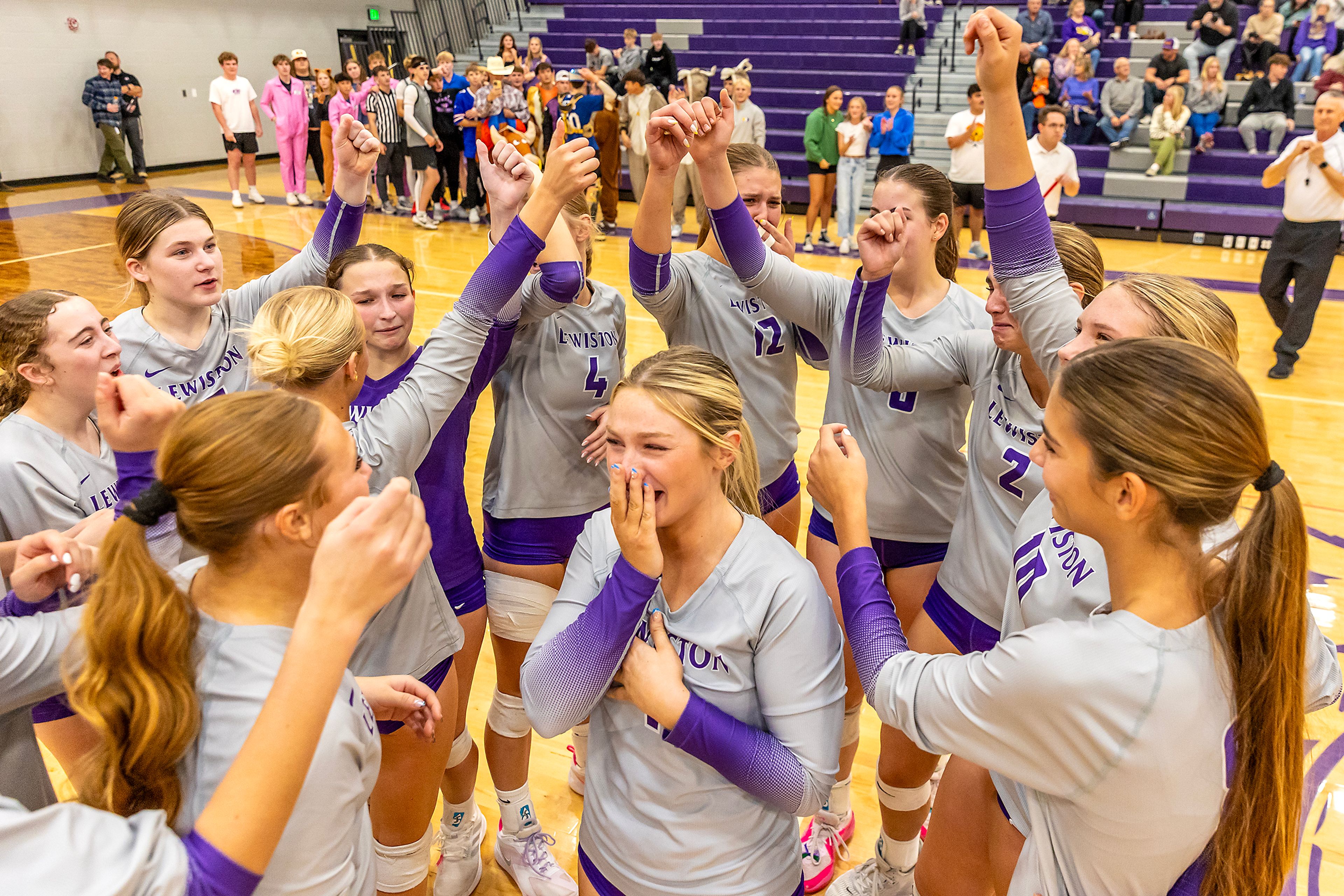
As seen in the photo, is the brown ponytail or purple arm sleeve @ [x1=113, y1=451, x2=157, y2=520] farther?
purple arm sleeve @ [x1=113, y1=451, x2=157, y2=520]

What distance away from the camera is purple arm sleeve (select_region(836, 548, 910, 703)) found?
153 centimetres

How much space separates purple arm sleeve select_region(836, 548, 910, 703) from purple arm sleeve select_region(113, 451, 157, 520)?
1.26 metres

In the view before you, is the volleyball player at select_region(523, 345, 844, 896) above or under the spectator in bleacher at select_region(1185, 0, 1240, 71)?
under

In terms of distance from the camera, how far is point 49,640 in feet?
4.72

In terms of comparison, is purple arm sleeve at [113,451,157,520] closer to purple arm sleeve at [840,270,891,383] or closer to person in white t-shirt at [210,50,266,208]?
purple arm sleeve at [840,270,891,383]

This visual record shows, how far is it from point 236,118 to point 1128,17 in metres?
12.5

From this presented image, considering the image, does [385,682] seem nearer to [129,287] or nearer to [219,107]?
[129,287]

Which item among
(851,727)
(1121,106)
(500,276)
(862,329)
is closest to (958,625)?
(851,727)

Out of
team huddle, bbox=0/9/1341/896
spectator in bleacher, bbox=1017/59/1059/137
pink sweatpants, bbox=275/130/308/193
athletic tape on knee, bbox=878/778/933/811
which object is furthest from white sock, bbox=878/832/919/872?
pink sweatpants, bbox=275/130/308/193

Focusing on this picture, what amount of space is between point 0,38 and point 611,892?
16312 mm

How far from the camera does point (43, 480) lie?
7.10 feet

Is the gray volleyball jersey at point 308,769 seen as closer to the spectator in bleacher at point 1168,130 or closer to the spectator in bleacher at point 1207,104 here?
the spectator in bleacher at point 1168,130

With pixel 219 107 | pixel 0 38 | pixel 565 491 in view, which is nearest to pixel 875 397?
pixel 565 491

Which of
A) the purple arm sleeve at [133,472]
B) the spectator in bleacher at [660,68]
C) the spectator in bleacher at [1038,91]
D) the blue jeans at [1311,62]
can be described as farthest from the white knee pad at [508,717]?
the blue jeans at [1311,62]
